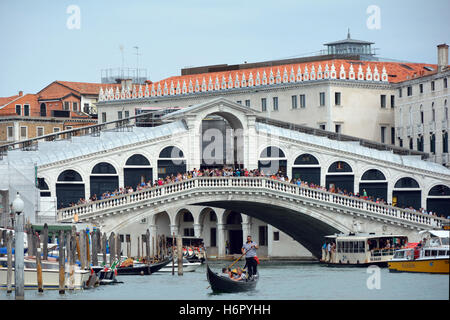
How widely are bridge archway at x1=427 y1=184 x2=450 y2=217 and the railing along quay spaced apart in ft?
14.2

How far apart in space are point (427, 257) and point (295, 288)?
20.1 ft

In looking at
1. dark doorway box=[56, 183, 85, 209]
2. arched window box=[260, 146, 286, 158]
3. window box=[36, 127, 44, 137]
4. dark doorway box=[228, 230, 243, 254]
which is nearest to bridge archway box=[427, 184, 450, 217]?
arched window box=[260, 146, 286, 158]

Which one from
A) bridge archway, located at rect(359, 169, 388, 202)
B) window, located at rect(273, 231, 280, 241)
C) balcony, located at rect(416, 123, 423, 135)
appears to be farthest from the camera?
window, located at rect(273, 231, 280, 241)

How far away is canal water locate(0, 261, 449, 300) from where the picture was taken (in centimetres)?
5638

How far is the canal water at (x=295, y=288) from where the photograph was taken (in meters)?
56.4

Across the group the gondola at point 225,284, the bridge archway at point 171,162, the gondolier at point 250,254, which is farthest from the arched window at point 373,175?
the gondola at point 225,284

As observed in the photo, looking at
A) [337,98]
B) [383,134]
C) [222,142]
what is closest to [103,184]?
[222,142]

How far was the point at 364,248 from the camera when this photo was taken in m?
73.0

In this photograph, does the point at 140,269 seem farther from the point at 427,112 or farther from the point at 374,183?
the point at 427,112

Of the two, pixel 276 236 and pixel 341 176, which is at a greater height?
pixel 341 176

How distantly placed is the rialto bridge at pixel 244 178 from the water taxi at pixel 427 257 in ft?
33.6

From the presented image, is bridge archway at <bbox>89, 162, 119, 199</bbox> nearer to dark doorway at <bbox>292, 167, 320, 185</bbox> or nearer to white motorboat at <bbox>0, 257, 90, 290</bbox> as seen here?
dark doorway at <bbox>292, 167, 320, 185</bbox>

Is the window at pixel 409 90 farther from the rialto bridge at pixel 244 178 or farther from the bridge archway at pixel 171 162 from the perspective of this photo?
the bridge archway at pixel 171 162
